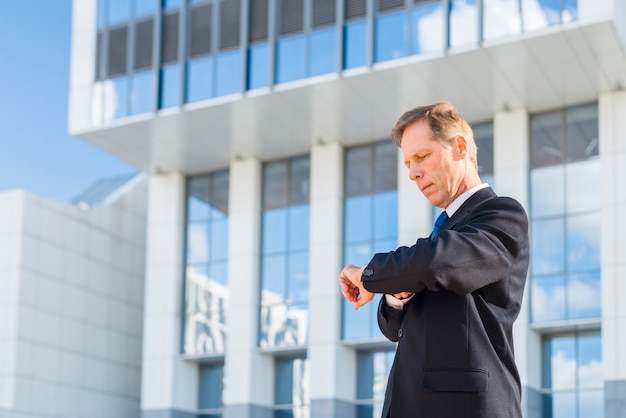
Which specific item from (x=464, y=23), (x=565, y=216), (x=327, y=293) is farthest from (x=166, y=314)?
(x=464, y=23)

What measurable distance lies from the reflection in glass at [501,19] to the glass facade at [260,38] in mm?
22

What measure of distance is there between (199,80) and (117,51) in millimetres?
2992

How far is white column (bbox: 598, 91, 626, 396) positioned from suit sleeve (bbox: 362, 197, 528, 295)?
903 inches

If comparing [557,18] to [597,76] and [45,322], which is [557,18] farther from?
[45,322]

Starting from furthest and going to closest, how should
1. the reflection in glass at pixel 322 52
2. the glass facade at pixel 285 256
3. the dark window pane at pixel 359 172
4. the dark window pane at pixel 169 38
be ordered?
the glass facade at pixel 285 256 < the dark window pane at pixel 359 172 < the dark window pane at pixel 169 38 < the reflection in glass at pixel 322 52

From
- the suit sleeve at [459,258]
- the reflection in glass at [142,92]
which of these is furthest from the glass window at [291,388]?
the suit sleeve at [459,258]

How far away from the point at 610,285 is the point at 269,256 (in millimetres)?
9817

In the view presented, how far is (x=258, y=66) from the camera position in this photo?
28.3 metres

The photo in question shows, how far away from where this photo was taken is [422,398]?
10.8 feet

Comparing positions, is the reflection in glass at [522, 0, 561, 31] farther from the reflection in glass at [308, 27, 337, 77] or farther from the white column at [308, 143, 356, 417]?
the white column at [308, 143, 356, 417]

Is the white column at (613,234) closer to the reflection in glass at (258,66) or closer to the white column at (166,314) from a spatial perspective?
the reflection in glass at (258,66)

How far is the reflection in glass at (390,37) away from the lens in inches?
1025

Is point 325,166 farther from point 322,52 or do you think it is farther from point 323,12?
point 323,12

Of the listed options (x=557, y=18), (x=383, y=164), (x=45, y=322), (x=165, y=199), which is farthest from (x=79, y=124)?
(x=557, y=18)
